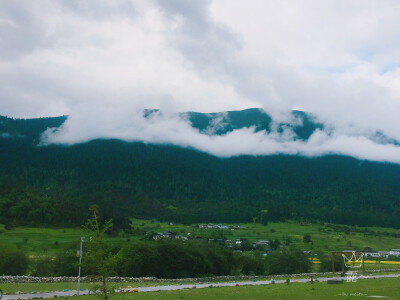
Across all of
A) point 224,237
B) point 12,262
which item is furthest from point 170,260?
point 224,237

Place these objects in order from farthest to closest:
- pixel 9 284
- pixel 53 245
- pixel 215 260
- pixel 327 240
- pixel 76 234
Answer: pixel 327 240 → pixel 76 234 → pixel 53 245 → pixel 215 260 → pixel 9 284

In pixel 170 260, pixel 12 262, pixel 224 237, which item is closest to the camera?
pixel 12 262

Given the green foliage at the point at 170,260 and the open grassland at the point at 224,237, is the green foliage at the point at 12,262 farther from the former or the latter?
the open grassland at the point at 224,237

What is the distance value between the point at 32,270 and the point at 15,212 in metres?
78.5

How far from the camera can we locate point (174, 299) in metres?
33.9

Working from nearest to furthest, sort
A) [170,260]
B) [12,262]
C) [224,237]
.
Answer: [12,262]
[170,260]
[224,237]

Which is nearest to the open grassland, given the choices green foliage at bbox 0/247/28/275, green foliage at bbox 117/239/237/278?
green foliage at bbox 0/247/28/275

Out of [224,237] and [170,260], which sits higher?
[170,260]

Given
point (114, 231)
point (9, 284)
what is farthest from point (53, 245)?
point (9, 284)

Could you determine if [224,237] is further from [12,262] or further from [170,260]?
[12,262]

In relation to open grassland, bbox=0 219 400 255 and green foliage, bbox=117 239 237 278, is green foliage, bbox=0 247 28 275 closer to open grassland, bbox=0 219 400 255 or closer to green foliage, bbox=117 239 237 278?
green foliage, bbox=117 239 237 278

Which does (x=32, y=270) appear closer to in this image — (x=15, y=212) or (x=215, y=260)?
(x=215, y=260)

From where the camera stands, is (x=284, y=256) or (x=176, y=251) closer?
(x=176, y=251)

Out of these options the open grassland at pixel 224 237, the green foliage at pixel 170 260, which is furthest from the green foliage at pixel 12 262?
the open grassland at pixel 224 237
